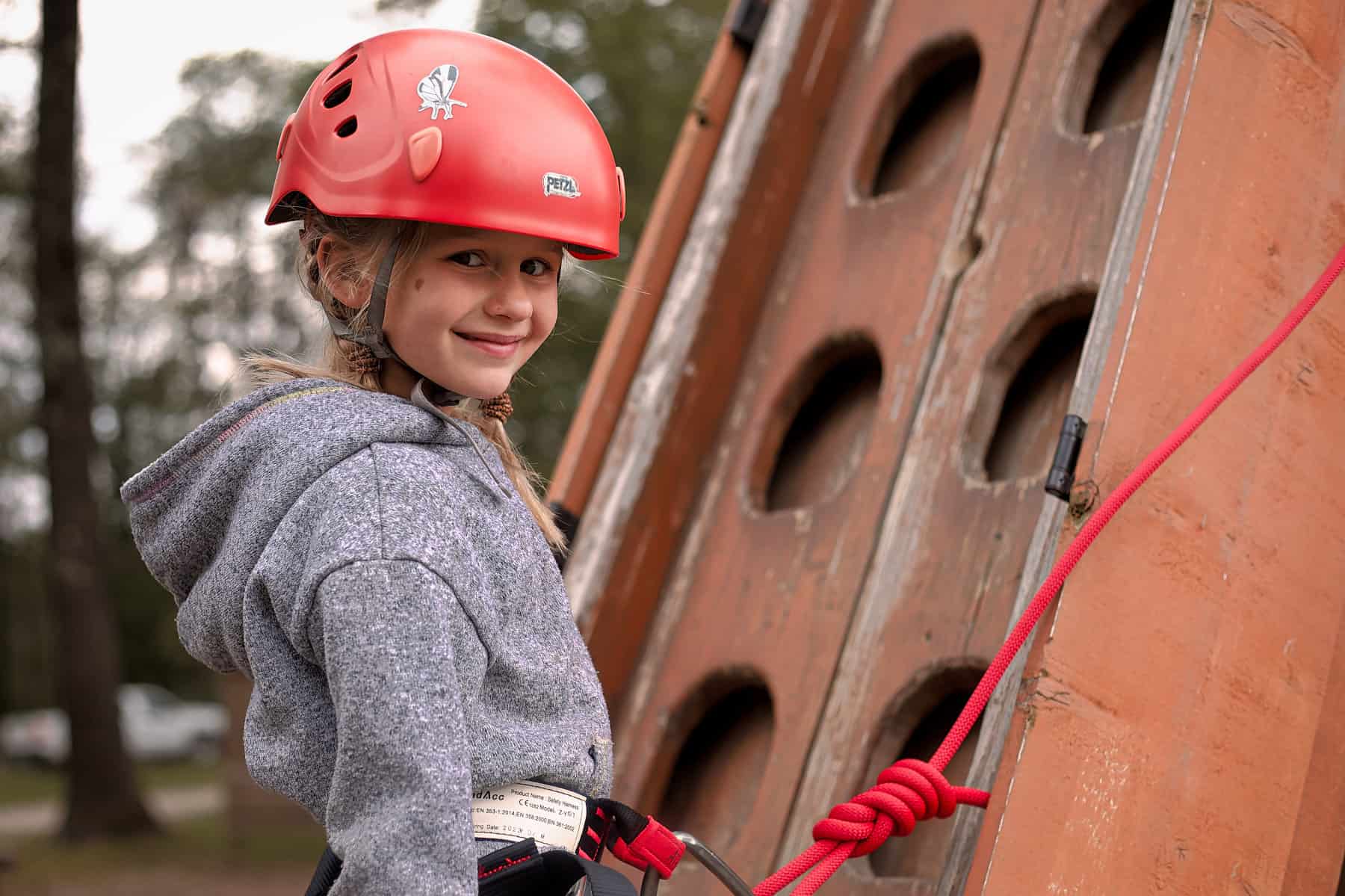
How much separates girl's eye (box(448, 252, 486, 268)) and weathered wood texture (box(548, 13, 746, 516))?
1221 millimetres

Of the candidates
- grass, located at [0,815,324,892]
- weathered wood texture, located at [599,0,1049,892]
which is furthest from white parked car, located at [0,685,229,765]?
weathered wood texture, located at [599,0,1049,892]

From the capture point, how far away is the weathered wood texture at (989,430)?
2428 mm

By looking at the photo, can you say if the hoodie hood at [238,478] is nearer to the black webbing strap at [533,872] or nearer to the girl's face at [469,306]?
the girl's face at [469,306]

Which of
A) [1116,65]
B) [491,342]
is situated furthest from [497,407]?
[1116,65]

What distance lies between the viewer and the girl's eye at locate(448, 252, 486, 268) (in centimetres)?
178

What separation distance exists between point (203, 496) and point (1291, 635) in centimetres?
165

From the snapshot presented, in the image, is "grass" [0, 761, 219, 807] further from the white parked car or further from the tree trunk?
the tree trunk

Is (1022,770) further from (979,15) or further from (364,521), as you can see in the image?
(979,15)

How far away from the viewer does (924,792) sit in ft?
6.40

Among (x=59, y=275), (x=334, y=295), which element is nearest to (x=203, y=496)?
(x=334, y=295)

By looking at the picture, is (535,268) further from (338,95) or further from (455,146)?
(338,95)

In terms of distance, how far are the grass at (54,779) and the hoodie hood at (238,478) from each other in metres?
21.4

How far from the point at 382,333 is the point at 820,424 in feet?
4.78

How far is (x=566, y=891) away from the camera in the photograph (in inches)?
68.3
